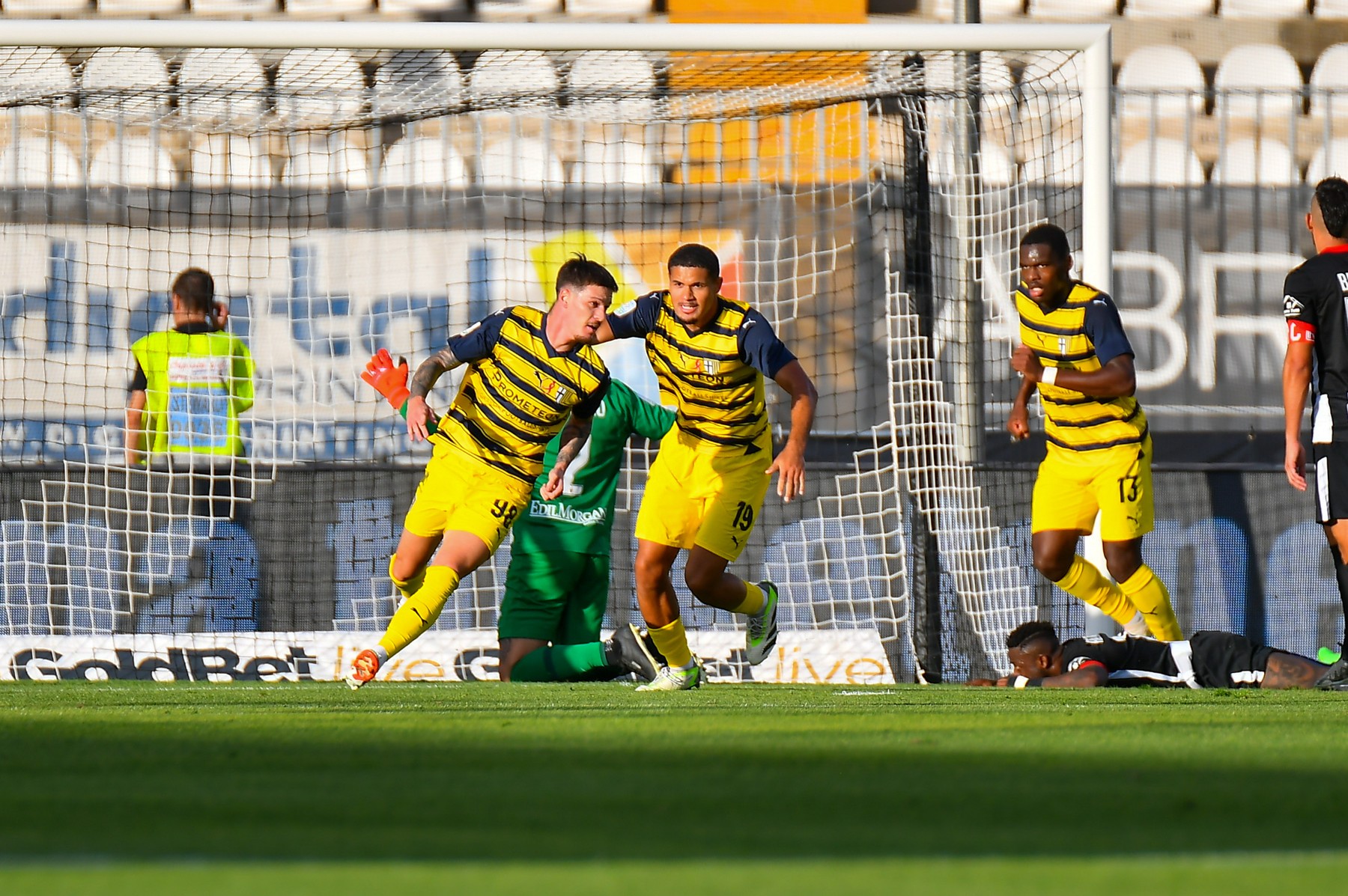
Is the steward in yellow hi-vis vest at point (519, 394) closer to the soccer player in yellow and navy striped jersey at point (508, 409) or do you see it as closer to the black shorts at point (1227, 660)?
the soccer player in yellow and navy striped jersey at point (508, 409)

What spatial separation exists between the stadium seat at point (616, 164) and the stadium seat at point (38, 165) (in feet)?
9.34

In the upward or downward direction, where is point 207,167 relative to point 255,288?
upward

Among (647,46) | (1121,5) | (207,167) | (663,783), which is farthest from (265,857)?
(1121,5)

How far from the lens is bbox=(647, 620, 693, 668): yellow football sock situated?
6102 mm

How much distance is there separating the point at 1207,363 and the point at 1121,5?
18.2 feet

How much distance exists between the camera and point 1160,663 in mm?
6297

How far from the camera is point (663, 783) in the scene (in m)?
2.88

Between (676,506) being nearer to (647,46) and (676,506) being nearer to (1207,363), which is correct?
(647,46)

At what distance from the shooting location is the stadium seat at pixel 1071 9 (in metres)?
13.3

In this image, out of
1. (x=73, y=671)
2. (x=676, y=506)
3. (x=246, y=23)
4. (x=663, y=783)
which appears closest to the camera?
(x=663, y=783)

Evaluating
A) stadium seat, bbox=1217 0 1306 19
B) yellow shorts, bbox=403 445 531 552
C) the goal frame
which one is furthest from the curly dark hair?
stadium seat, bbox=1217 0 1306 19

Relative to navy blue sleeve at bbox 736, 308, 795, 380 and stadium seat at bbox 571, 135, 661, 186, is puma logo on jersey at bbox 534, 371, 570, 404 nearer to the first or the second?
navy blue sleeve at bbox 736, 308, 795, 380

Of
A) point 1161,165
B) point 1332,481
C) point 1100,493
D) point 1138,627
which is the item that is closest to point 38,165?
point 1100,493

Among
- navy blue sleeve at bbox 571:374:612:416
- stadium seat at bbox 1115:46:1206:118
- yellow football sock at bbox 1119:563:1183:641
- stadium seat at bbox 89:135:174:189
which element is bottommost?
yellow football sock at bbox 1119:563:1183:641
